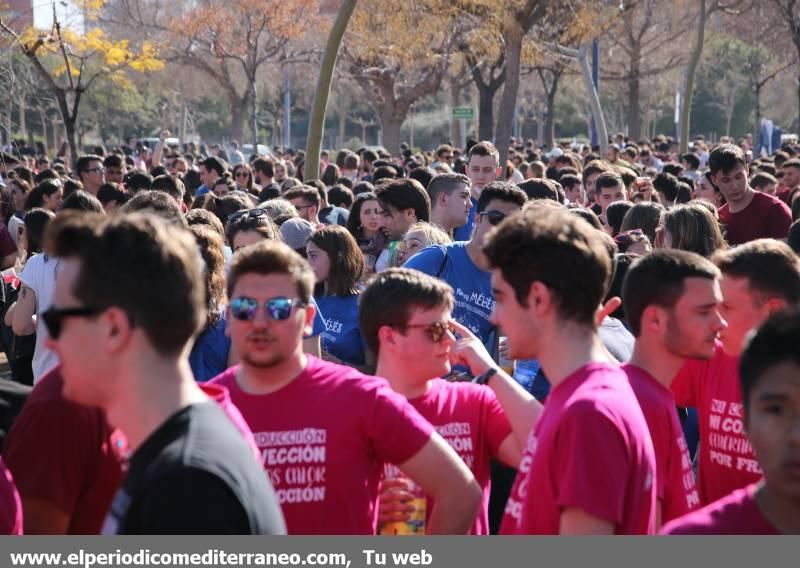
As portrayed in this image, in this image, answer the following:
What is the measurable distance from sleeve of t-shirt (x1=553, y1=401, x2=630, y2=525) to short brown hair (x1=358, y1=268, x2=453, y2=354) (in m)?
1.41

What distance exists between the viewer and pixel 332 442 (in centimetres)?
362

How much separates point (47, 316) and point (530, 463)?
4.34 feet

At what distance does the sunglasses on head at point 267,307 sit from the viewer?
151 inches

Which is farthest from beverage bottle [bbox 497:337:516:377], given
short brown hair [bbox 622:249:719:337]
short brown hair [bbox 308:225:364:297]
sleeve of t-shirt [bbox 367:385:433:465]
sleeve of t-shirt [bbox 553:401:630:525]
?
sleeve of t-shirt [bbox 553:401:630:525]

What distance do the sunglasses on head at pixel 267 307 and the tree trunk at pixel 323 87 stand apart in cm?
1002

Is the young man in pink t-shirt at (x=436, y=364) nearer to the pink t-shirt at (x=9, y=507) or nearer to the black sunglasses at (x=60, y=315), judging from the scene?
the pink t-shirt at (x=9, y=507)

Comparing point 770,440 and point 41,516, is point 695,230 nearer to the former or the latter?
point 770,440

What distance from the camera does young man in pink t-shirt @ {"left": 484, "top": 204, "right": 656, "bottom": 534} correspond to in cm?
291

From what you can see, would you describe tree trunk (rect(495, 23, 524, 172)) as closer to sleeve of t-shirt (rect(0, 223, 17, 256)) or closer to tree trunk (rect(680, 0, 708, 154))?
tree trunk (rect(680, 0, 708, 154))

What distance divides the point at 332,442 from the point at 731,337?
179 centimetres

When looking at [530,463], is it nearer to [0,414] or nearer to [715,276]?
[715,276]
